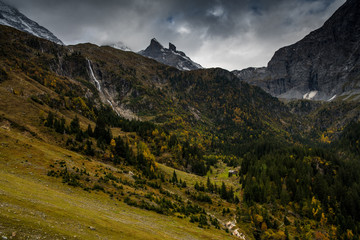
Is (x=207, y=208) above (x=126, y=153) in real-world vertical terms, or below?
below

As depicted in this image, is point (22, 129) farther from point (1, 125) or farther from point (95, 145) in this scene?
point (95, 145)

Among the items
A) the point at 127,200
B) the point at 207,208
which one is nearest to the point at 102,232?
the point at 127,200

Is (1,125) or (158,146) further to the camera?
(158,146)

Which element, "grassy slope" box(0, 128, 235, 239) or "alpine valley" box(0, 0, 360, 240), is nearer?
"grassy slope" box(0, 128, 235, 239)

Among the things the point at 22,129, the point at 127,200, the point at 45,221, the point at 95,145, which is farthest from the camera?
the point at 95,145

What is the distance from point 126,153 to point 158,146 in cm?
4788

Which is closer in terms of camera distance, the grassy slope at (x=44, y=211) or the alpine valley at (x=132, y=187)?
the grassy slope at (x=44, y=211)

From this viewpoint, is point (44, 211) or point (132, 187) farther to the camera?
point (132, 187)

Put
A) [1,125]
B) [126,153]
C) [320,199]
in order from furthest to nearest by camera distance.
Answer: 1. [320,199]
2. [126,153]
3. [1,125]

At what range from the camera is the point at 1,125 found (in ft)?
202

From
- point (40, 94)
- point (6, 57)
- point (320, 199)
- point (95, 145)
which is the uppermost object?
point (6, 57)

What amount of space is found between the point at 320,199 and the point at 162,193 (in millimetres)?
97754

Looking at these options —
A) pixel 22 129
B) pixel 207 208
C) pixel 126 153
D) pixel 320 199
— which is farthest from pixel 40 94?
pixel 320 199

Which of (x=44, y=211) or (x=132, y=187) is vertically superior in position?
(x=44, y=211)
